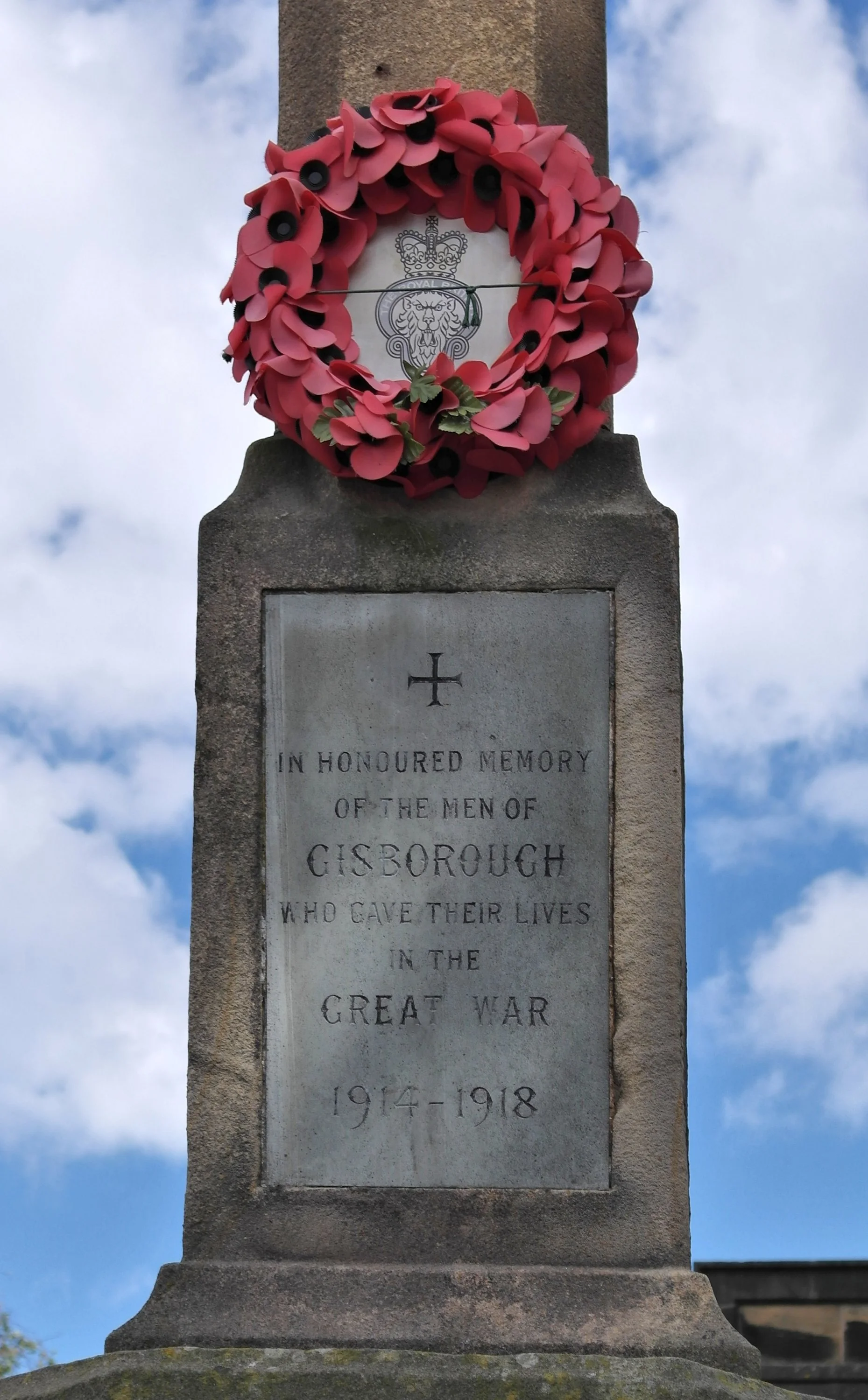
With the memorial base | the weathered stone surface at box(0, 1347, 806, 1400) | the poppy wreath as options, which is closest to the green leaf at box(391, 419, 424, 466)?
the poppy wreath

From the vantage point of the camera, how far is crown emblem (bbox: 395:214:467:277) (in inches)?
221

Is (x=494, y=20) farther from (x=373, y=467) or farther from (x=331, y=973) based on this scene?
(x=331, y=973)

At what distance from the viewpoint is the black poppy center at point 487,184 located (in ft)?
18.4

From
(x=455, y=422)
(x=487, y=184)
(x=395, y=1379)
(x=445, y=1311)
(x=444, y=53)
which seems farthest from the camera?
(x=444, y=53)

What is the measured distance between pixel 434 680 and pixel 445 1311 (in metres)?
1.52

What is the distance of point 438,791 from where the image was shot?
536 centimetres

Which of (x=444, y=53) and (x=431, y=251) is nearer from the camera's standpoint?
(x=431, y=251)

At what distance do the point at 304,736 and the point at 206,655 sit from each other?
33cm

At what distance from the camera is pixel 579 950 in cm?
529

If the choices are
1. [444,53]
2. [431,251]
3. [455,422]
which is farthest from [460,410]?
[444,53]

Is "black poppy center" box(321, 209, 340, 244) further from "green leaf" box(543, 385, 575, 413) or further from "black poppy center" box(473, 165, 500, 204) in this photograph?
"green leaf" box(543, 385, 575, 413)

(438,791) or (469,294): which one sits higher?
(469,294)

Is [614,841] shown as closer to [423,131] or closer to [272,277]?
[272,277]

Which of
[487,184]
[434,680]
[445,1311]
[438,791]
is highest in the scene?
[487,184]
